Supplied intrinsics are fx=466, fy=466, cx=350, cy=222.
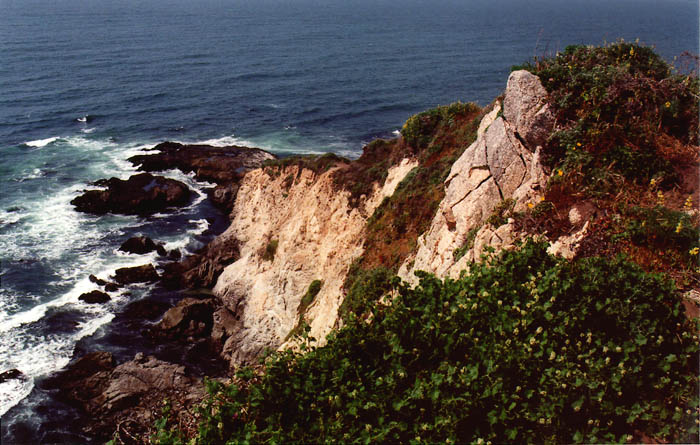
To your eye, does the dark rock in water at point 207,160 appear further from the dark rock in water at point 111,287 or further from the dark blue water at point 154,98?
the dark rock in water at point 111,287

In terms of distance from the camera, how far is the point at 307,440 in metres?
7.59

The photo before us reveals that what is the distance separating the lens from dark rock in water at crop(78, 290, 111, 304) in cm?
3488

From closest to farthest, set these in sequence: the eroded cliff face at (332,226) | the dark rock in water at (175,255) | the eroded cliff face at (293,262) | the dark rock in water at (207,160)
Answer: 1. the eroded cliff face at (332,226)
2. the eroded cliff face at (293,262)
3. the dark rock in water at (175,255)
4. the dark rock in water at (207,160)

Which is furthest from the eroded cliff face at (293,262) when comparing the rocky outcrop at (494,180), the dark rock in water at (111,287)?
the rocky outcrop at (494,180)

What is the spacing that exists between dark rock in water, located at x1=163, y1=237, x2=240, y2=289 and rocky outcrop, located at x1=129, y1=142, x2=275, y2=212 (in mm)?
13272

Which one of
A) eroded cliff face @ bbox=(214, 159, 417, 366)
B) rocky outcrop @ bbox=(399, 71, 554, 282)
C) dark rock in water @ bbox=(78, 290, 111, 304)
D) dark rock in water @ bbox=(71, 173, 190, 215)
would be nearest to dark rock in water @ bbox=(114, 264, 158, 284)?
dark rock in water @ bbox=(78, 290, 111, 304)

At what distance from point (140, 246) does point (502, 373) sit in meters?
39.7

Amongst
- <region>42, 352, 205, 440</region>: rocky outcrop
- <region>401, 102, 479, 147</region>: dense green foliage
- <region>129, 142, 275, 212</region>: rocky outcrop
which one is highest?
<region>401, 102, 479, 147</region>: dense green foliage

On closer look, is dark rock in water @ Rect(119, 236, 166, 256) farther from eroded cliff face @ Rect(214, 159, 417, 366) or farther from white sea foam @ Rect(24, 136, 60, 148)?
white sea foam @ Rect(24, 136, 60, 148)

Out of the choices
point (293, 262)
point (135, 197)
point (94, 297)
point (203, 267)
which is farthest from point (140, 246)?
point (293, 262)

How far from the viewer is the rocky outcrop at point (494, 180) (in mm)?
13831

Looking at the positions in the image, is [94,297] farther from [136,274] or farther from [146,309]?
[146,309]

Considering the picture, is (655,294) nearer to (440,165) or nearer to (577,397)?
(577,397)

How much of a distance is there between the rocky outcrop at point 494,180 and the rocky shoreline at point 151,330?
1086cm
